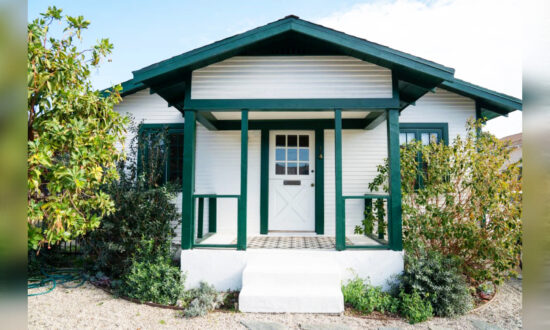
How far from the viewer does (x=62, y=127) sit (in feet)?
7.92

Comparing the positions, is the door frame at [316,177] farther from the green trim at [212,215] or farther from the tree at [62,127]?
the tree at [62,127]

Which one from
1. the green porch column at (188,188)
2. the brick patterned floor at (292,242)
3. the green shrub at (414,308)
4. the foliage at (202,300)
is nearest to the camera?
the green shrub at (414,308)

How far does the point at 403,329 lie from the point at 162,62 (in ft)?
16.1

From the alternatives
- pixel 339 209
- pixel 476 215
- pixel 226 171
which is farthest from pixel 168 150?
pixel 476 215

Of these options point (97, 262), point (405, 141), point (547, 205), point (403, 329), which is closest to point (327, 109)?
point (405, 141)

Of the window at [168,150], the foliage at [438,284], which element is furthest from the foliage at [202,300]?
the foliage at [438,284]

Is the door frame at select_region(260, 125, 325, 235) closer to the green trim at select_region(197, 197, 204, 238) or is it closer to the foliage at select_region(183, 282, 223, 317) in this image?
the green trim at select_region(197, 197, 204, 238)

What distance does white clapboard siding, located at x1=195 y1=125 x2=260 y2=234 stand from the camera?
246 inches

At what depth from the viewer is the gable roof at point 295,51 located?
440 cm

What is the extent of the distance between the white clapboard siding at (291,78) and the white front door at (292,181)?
5.69 ft

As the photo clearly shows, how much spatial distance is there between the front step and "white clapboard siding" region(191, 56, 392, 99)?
102 inches

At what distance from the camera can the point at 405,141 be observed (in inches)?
252

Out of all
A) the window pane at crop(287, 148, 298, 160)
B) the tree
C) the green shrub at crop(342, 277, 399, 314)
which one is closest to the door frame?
the window pane at crop(287, 148, 298, 160)

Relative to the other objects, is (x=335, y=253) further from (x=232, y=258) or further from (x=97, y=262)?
(x=97, y=262)
